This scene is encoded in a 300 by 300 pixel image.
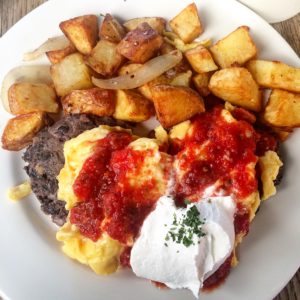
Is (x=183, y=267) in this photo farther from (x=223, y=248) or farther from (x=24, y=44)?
(x=24, y=44)

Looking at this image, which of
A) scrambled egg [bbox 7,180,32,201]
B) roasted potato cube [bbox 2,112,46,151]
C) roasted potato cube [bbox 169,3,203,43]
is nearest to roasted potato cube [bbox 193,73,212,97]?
roasted potato cube [bbox 169,3,203,43]

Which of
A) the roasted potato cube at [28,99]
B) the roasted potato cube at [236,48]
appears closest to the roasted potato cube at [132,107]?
the roasted potato cube at [28,99]

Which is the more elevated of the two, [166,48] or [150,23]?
[150,23]

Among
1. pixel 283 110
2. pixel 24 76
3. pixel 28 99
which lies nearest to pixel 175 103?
pixel 283 110

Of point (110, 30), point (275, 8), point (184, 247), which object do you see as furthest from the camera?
point (275, 8)

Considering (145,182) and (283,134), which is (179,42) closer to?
(283,134)

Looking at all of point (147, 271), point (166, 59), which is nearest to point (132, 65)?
point (166, 59)
